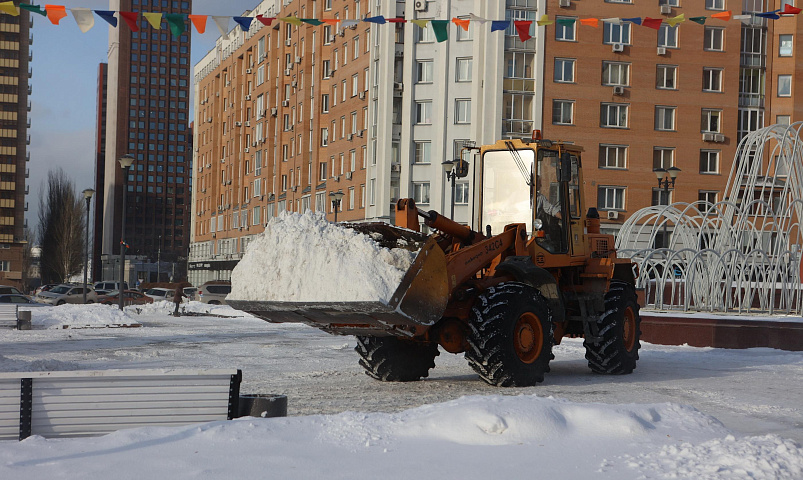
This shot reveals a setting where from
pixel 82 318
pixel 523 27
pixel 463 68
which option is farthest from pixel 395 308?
pixel 463 68

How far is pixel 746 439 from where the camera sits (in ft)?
24.0

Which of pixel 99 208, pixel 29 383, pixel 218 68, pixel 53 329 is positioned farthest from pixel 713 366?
pixel 99 208

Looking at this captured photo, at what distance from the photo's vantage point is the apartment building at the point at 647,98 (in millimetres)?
57562

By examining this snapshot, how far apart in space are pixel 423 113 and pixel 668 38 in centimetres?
1561

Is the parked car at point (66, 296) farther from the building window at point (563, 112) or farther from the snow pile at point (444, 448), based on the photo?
the snow pile at point (444, 448)

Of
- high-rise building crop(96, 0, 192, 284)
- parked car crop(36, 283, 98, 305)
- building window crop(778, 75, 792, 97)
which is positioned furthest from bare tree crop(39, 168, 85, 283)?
building window crop(778, 75, 792, 97)

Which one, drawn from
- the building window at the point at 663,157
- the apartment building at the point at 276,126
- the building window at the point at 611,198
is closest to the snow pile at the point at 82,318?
the apartment building at the point at 276,126

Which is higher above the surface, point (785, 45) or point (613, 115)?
point (785, 45)

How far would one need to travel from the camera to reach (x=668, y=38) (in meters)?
58.3

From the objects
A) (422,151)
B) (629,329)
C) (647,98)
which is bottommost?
(629,329)

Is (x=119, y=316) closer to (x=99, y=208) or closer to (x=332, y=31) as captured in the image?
(x=332, y=31)

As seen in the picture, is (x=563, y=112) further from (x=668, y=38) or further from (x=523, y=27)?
(x=523, y=27)

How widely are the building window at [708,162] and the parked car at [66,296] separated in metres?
36.9

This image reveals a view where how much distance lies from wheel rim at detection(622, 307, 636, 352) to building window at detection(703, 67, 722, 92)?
4714 cm
